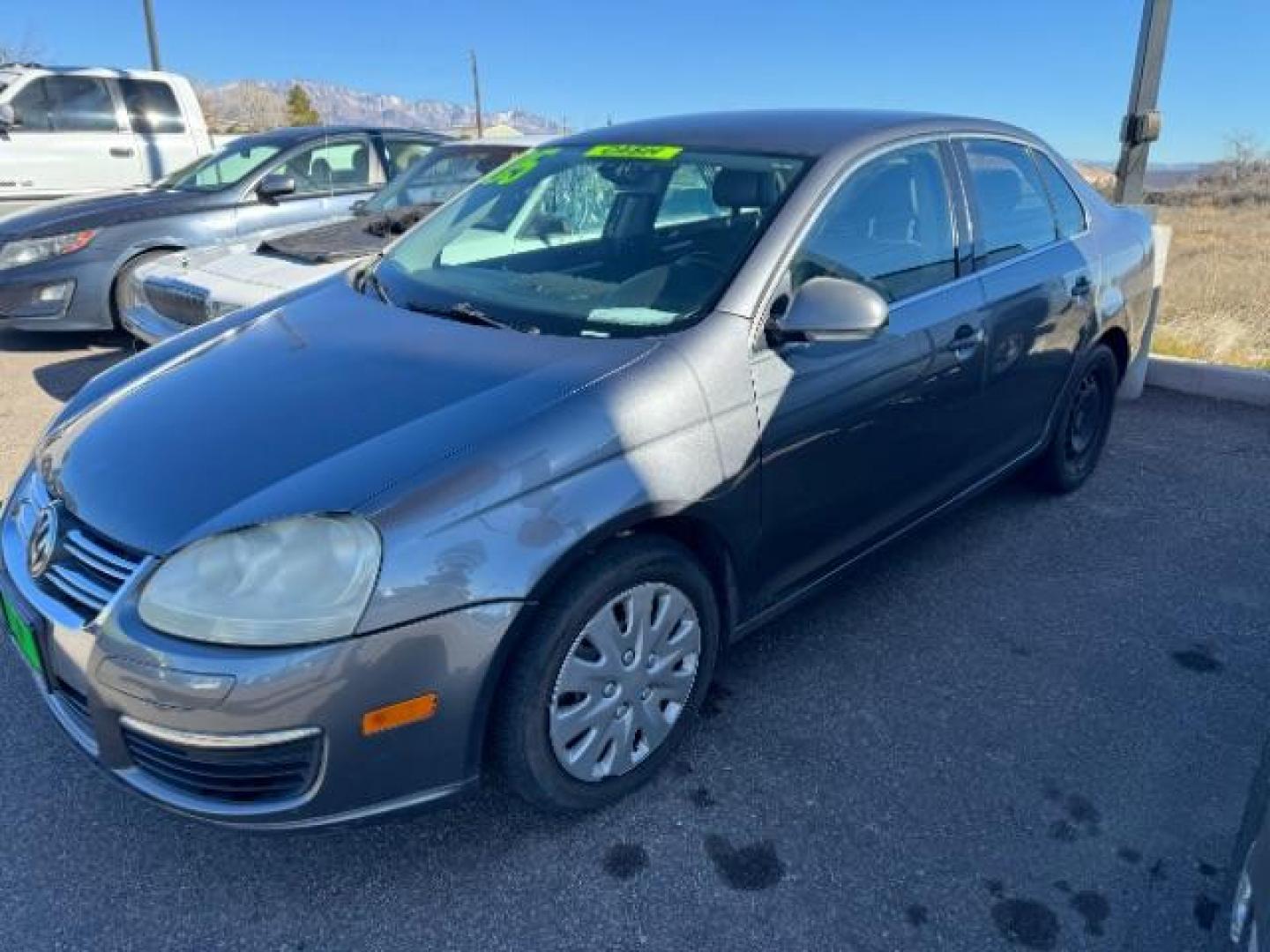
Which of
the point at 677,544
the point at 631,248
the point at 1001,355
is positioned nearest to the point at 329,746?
the point at 677,544

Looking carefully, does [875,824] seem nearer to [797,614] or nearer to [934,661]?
[934,661]

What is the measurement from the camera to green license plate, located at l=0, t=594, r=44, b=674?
2.09m

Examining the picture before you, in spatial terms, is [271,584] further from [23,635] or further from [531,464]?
[23,635]

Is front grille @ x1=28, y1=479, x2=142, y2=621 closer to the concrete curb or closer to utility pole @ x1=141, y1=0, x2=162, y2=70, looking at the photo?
the concrete curb

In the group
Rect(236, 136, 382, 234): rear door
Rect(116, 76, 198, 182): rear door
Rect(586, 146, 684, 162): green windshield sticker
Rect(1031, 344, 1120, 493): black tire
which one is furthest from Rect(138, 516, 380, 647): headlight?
Rect(116, 76, 198, 182): rear door

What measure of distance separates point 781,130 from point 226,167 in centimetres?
571

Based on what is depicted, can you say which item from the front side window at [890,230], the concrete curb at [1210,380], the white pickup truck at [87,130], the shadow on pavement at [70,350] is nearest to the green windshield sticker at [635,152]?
the front side window at [890,230]

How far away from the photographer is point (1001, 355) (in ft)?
10.8

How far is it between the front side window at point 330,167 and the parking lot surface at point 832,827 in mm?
5211

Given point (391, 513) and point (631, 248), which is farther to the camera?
point (631, 248)

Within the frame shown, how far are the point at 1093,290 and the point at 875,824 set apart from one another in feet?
8.36

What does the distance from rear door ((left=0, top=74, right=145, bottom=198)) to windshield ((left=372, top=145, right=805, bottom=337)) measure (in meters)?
7.88

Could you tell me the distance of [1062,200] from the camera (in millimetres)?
3855

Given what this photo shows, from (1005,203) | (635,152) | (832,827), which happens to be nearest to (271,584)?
(832,827)
